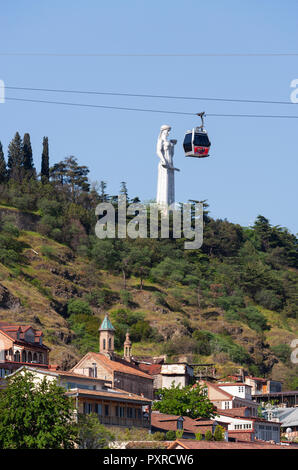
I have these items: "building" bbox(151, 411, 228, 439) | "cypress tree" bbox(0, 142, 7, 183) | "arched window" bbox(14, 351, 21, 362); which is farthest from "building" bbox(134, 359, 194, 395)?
"cypress tree" bbox(0, 142, 7, 183)

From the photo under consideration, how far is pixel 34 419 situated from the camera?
1948 inches

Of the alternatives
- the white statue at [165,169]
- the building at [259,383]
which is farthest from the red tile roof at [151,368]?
the white statue at [165,169]

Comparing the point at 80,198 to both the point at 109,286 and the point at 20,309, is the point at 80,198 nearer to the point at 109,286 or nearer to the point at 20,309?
the point at 109,286

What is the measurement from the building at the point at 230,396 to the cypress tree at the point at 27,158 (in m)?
63.5

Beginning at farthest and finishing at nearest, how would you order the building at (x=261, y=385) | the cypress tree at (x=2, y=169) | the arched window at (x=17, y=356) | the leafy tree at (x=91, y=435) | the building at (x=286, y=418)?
the cypress tree at (x=2, y=169), the building at (x=261, y=385), the building at (x=286, y=418), the arched window at (x=17, y=356), the leafy tree at (x=91, y=435)

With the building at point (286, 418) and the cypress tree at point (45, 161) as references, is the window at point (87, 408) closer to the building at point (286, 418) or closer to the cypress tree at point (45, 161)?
the building at point (286, 418)

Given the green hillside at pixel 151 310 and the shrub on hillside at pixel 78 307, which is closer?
the green hillside at pixel 151 310

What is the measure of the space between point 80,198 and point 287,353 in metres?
47.7

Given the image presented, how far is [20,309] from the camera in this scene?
11088cm

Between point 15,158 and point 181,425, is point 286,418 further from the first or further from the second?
point 15,158

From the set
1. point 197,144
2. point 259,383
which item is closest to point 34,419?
point 197,144

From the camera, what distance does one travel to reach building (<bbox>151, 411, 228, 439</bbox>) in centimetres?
6956

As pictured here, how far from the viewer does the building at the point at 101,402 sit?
198ft
